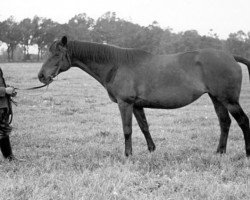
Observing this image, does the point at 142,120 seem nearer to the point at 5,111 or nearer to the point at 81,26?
the point at 5,111

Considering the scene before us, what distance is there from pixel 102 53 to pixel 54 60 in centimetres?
96

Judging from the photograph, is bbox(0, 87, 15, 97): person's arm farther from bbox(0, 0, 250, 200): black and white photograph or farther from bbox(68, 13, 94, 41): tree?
bbox(68, 13, 94, 41): tree

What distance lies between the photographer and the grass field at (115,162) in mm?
4605

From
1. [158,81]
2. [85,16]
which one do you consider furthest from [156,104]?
[85,16]

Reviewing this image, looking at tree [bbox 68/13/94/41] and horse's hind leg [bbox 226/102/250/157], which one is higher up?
tree [bbox 68/13/94/41]

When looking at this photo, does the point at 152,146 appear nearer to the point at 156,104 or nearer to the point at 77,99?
the point at 156,104

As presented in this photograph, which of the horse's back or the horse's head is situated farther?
the horse's head

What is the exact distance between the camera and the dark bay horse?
6.54 meters

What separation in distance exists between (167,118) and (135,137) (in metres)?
2.97

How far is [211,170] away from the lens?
223 inches

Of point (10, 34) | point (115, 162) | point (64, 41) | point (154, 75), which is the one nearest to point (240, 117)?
point (154, 75)

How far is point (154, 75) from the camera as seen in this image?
660 cm

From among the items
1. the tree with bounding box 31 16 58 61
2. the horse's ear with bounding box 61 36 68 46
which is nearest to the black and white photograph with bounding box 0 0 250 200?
the horse's ear with bounding box 61 36 68 46

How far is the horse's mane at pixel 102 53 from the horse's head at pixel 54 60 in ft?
0.52
